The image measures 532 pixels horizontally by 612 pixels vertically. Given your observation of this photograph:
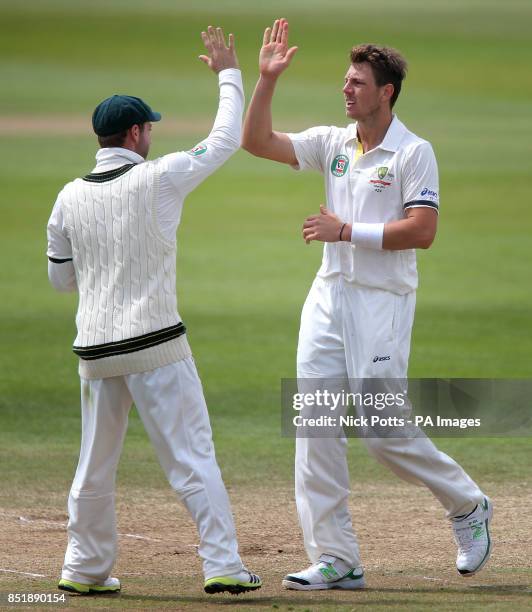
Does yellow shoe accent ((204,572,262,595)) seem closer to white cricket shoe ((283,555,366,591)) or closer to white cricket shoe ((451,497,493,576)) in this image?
white cricket shoe ((283,555,366,591))

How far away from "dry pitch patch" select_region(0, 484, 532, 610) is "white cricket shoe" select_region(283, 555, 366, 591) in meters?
0.07

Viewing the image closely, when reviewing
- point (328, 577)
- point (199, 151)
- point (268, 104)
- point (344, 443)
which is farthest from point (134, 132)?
point (328, 577)

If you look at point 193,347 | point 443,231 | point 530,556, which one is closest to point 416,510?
point 530,556

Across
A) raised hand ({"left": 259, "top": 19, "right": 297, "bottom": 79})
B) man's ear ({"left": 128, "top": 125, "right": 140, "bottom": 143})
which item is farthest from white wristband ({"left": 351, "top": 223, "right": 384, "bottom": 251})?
man's ear ({"left": 128, "top": 125, "right": 140, "bottom": 143})

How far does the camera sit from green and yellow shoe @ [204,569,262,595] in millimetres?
5348

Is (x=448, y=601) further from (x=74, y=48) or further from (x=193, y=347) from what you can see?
(x=74, y=48)

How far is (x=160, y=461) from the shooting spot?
555 centimetres

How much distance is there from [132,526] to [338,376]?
1815mm

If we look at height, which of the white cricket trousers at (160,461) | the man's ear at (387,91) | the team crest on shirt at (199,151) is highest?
the man's ear at (387,91)

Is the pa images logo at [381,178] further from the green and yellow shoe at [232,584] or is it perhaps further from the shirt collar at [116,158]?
the green and yellow shoe at [232,584]

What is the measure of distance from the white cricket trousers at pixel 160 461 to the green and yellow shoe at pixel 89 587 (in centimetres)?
2

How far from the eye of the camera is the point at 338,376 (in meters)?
5.89

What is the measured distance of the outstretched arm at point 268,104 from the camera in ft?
20.0

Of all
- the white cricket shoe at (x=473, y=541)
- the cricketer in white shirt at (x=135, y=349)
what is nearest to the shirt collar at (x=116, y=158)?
the cricketer in white shirt at (x=135, y=349)
